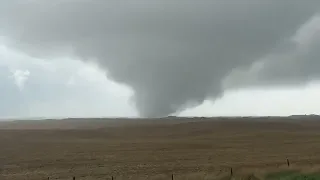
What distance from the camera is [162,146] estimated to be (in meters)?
64.6

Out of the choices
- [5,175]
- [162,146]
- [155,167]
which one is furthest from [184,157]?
[5,175]

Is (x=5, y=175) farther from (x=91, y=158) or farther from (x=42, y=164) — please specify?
(x=91, y=158)

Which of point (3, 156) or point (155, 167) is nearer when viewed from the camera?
point (155, 167)

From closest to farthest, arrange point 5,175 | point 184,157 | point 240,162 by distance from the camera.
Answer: point 5,175
point 240,162
point 184,157

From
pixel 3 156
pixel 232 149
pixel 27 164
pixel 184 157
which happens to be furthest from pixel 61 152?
pixel 232 149

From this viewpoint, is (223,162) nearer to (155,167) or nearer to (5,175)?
(155,167)

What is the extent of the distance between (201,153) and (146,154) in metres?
6.65

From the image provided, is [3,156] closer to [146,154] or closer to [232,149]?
[146,154]

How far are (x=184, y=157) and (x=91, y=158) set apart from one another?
10429 mm

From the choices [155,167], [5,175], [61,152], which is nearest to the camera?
[5,175]

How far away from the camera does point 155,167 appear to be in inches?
1624

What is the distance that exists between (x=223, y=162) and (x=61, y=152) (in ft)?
78.3

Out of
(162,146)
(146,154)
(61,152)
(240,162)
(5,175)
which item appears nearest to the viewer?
(5,175)

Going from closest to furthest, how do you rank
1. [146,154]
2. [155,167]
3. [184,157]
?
[155,167], [184,157], [146,154]
